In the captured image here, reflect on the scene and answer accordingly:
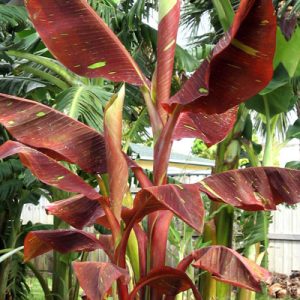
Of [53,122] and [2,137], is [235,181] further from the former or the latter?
[2,137]

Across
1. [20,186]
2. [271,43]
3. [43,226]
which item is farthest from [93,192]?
[43,226]

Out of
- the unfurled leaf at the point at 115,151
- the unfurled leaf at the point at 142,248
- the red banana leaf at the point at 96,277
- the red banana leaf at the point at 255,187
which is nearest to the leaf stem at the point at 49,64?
the unfurled leaf at the point at 142,248

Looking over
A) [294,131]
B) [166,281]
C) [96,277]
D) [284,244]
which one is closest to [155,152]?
[166,281]

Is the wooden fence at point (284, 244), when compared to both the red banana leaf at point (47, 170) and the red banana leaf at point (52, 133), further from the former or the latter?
the red banana leaf at point (47, 170)

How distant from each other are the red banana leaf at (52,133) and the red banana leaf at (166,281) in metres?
0.63

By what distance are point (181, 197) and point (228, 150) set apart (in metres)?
2.60

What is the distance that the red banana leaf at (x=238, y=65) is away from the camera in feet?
7.80

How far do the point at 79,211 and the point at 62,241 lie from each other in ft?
0.61

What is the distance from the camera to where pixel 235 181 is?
9.34 ft

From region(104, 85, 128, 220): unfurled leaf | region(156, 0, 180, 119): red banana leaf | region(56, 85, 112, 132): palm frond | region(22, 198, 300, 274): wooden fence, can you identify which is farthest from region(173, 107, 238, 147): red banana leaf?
region(22, 198, 300, 274): wooden fence

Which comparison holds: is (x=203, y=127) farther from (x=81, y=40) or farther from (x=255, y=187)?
(x=81, y=40)

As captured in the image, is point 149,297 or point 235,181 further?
point 149,297

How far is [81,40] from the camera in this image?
309cm

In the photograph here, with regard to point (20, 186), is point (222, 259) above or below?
below
